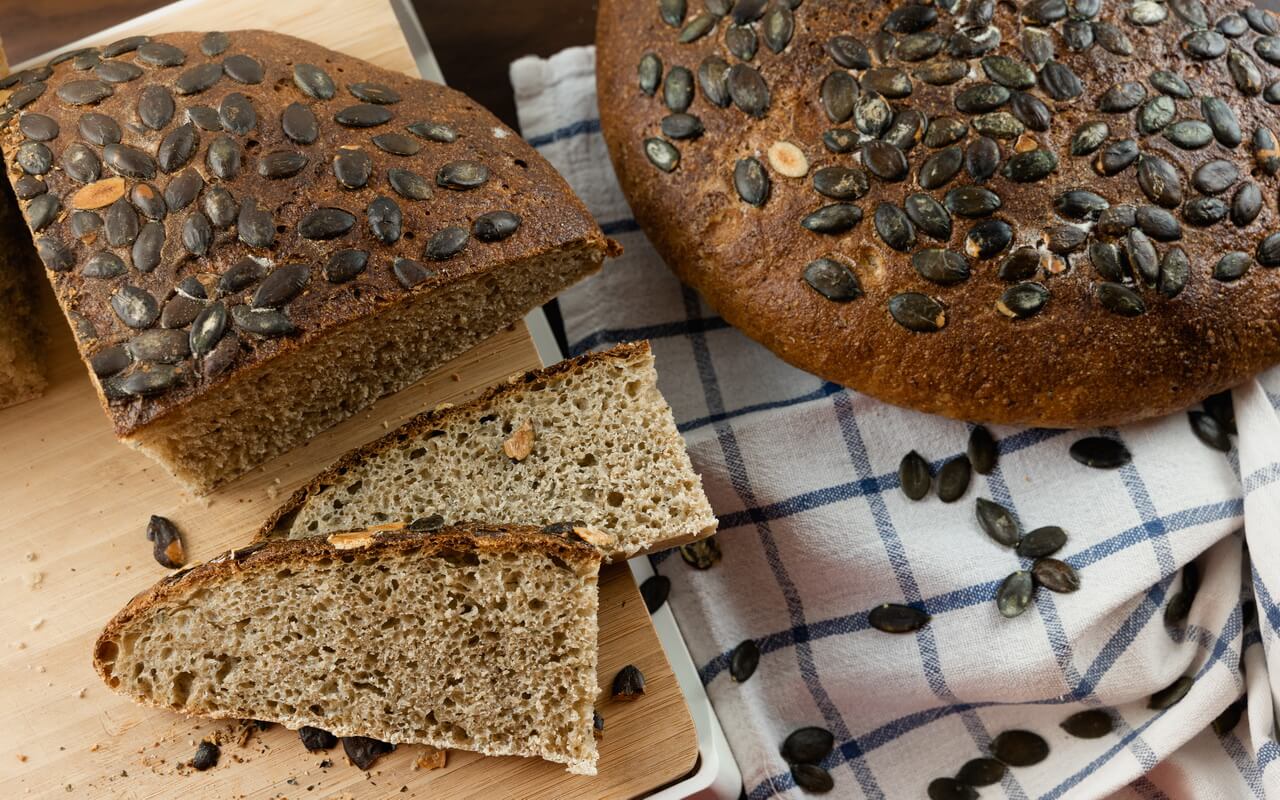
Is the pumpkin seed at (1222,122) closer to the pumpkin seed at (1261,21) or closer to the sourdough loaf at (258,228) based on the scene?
the pumpkin seed at (1261,21)

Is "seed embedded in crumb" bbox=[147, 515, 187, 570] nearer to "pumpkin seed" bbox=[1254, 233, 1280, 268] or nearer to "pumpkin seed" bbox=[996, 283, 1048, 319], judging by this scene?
"pumpkin seed" bbox=[996, 283, 1048, 319]

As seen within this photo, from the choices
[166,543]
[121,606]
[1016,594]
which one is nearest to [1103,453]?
[1016,594]

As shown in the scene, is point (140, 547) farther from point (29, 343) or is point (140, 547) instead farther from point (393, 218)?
point (393, 218)

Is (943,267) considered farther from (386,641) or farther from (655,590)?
(386,641)

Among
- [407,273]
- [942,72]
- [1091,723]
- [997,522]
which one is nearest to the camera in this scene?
[407,273]

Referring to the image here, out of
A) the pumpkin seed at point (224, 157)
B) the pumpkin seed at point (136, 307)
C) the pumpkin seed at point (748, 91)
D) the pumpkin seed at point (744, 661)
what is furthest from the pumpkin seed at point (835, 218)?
the pumpkin seed at point (136, 307)
